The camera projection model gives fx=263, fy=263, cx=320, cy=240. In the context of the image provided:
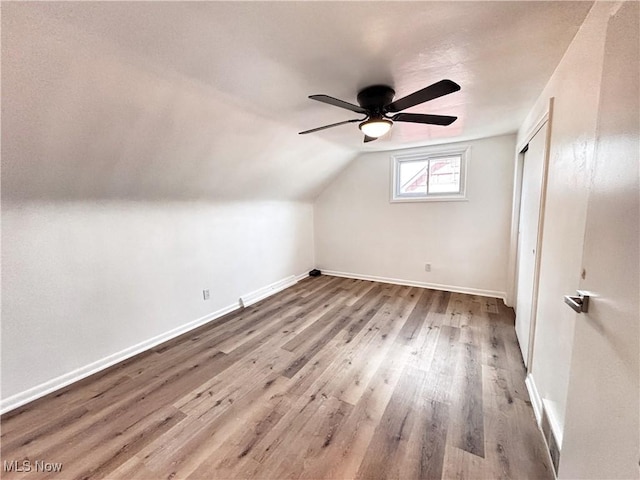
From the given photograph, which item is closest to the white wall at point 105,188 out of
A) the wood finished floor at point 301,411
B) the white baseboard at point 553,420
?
the wood finished floor at point 301,411

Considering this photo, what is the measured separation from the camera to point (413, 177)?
418 centimetres

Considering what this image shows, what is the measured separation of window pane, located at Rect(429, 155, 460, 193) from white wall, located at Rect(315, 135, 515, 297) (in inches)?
7.5

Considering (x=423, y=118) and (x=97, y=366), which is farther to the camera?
(x=97, y=366)

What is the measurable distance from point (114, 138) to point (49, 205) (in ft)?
2.47

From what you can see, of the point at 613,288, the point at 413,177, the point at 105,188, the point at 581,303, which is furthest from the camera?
the point at 413,177

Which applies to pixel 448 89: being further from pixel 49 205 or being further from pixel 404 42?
pixel 49 205

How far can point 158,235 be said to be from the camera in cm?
269

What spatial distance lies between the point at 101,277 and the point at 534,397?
3.46 meters

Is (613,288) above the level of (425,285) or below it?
above

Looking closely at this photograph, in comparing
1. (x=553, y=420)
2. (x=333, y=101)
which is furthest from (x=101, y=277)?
(x=553, y=420)

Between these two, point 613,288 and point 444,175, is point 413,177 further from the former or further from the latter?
point 613,288

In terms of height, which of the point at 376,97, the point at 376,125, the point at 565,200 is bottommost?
the point at 565,200

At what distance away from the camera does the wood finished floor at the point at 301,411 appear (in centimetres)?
142

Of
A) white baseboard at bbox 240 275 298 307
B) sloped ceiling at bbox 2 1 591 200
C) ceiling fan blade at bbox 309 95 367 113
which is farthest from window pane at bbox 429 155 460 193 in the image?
white baseboard at bbox 240 275 298 307
